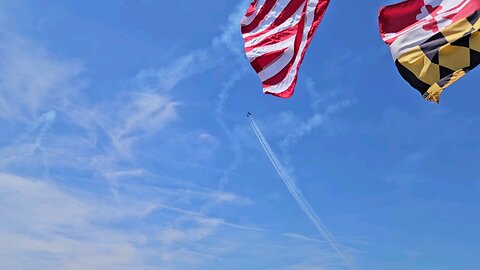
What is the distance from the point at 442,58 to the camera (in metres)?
20.3

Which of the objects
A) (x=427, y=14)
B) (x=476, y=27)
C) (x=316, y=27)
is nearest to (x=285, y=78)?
(x=316, y=27)

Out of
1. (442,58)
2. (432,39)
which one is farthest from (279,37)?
(442,58)

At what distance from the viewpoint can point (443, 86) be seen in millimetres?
20750

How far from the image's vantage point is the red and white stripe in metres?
23.0

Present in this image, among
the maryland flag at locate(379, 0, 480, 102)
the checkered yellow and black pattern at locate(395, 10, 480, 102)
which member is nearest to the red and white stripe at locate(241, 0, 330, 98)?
the maryland flag at locate(379, 0, 480, 102)

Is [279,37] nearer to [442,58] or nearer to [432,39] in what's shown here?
[432,39]

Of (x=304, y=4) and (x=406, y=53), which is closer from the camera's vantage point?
(x=406, y=53)

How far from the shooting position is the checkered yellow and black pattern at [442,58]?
19684mm

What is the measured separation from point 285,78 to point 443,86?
601 centimetres

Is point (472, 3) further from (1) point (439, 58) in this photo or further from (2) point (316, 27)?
(2) point (316, 27)

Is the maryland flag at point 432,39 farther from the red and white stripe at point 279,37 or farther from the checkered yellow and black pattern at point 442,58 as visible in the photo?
the red and white stripe at point 279,37

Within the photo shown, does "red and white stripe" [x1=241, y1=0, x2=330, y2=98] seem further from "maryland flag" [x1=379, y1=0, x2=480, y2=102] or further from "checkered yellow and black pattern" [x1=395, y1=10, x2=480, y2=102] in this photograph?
"checkered yellow and black pattern" [x1=395, y1=10, x2=480, y2=102]

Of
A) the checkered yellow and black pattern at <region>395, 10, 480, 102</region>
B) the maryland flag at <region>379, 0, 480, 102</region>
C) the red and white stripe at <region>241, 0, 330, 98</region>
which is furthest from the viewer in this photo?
the red and white stripe at <region>241, 0, 330, 98</region>

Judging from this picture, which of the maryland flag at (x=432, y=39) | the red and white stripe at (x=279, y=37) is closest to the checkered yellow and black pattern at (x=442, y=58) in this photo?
the maryland flag at (x=432, y=39)
